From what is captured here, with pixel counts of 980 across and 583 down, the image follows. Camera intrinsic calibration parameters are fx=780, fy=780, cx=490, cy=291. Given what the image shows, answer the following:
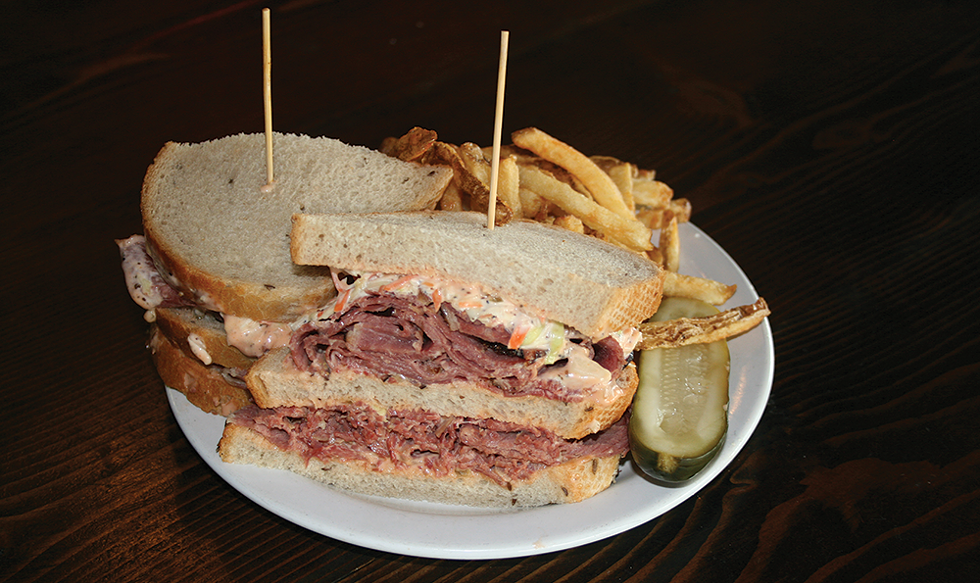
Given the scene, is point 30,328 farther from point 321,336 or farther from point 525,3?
point 525,3

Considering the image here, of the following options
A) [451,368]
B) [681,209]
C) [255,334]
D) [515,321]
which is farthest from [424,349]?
[681,209]

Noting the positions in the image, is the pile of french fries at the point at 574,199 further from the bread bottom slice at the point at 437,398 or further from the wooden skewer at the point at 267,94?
the wooden skewer at the point at 267,94

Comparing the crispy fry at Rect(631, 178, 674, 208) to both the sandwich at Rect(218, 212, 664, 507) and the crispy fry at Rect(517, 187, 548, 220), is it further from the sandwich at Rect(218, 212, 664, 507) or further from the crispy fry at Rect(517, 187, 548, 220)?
the sandwich at Rect(218, 212, 664, 507)

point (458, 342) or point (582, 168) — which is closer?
point (458, 342)

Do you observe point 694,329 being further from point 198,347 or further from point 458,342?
point 198,347

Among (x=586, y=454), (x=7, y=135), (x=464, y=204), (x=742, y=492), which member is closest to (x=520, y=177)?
(x=464, y=204)

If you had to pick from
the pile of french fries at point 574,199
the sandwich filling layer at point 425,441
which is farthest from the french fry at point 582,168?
the sandwich filling layer at point 425,441

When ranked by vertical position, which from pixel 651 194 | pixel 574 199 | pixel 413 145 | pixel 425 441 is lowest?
pixel 425 441
